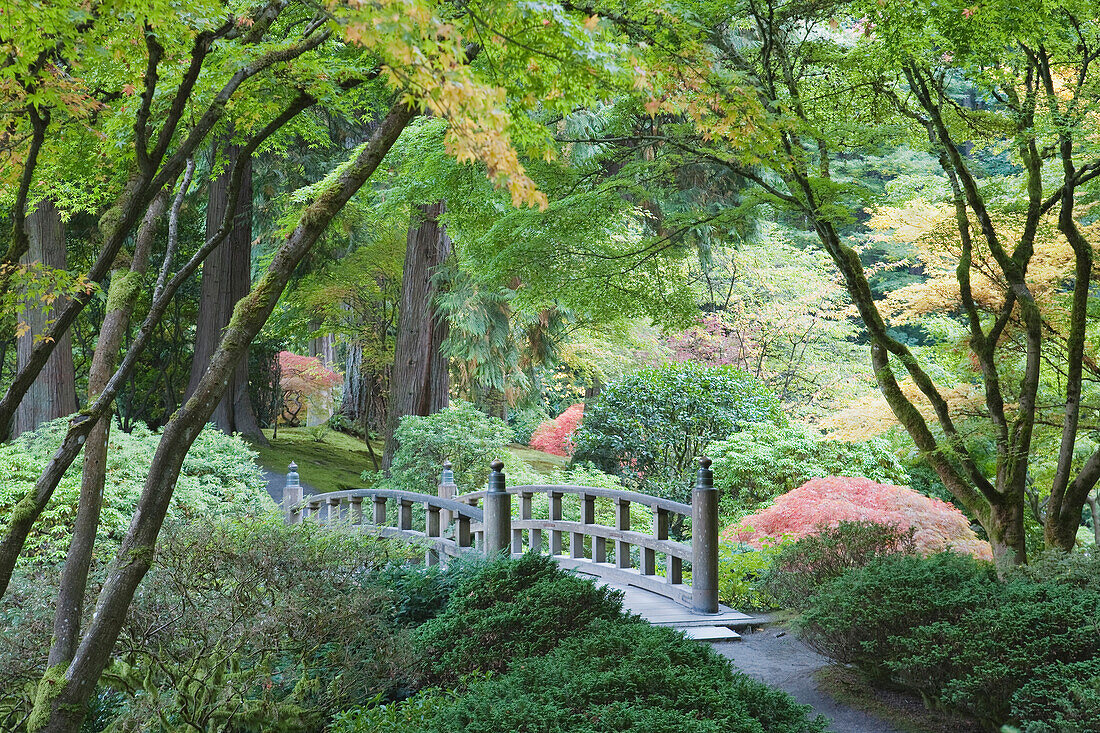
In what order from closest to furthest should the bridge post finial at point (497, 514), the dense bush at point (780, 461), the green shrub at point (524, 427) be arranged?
the bridge post finial at point (497, 514), the dense bush at point (780, 461), the green shrub at point (524, 427)

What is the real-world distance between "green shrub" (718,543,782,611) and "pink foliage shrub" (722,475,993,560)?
45 centimetres

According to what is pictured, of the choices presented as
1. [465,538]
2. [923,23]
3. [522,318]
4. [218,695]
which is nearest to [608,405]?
[522,318]

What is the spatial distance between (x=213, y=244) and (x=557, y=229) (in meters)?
4.28

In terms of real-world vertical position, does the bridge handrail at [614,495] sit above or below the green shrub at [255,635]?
above

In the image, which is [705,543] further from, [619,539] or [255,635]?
[255,635]

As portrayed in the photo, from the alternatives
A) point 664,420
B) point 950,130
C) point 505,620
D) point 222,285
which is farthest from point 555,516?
point 222,285

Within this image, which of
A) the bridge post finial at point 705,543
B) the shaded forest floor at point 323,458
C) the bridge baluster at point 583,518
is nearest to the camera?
the bridge post finial at point 705,543

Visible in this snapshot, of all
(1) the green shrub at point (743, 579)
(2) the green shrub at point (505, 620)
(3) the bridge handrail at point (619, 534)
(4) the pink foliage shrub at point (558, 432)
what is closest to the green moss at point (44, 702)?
(2) the green shrub at point (505, 620)

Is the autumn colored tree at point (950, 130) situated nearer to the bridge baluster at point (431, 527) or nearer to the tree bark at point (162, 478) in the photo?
the tree bark at point (162, 478)

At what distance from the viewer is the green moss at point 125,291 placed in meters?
3.95

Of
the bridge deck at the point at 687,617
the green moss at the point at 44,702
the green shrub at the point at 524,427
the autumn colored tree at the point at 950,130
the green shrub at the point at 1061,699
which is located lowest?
the bridge deck at the point at 687,617

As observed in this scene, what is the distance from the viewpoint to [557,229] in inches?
309

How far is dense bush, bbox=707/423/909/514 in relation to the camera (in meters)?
11.5

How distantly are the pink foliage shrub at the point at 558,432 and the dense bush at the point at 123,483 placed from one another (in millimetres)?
8343
